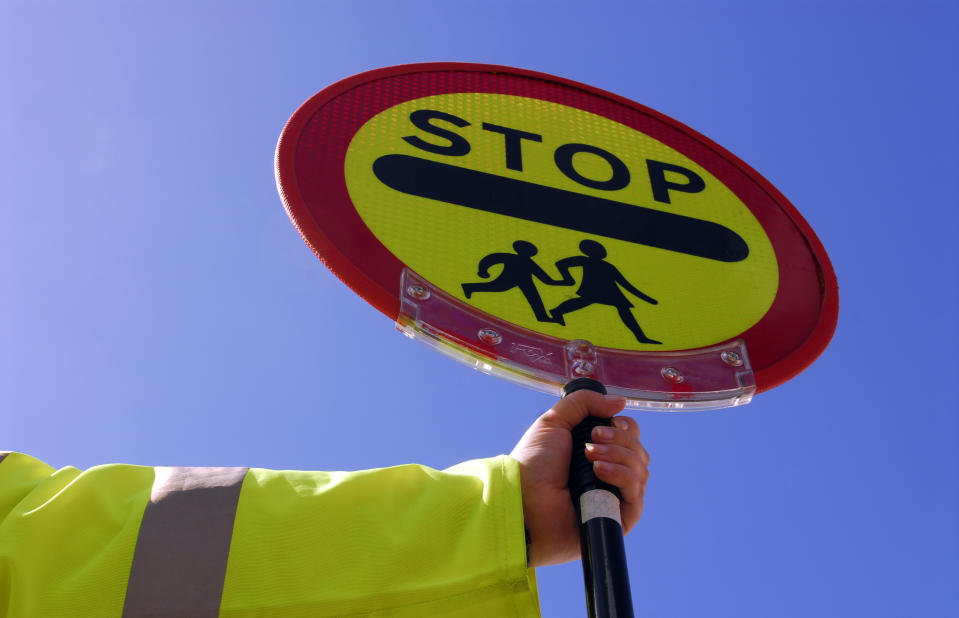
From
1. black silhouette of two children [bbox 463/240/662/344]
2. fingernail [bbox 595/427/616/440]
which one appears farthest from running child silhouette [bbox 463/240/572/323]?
fingernail [bbox 595/427/616/440]

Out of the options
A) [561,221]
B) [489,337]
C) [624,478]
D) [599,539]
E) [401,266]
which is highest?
[561,221]

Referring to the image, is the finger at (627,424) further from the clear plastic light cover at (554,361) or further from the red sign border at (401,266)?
the red sign border at (401,266)

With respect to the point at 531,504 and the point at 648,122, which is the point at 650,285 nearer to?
the point at 531,504

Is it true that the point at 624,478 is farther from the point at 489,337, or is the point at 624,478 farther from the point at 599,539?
the point at 489,337

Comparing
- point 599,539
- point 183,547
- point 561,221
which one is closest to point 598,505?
point 599,539

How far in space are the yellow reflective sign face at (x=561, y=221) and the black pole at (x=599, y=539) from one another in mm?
286

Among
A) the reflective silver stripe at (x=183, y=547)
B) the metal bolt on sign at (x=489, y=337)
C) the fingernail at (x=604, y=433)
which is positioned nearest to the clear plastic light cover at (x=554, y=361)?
the metal bolt on sign at (x=489, y=337)

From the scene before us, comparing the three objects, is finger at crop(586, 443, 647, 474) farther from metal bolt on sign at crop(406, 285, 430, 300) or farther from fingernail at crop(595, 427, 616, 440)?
metal bolt on sign at crop(406, 285, 430, 300)

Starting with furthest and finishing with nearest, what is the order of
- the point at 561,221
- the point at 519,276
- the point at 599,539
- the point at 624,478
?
1. the point at 561,221
2. the point at 519,276
3. the point at 624,478
4. the point at 599,539

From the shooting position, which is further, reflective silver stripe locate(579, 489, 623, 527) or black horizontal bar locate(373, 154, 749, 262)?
black horizontal bar locate(373, 154, 749, 262)

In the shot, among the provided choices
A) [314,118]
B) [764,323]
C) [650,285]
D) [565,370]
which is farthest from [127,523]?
[764,323]

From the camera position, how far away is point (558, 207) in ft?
6.03

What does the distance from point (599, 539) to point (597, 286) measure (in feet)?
1.95

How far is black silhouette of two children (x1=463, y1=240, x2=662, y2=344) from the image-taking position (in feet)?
5.18
